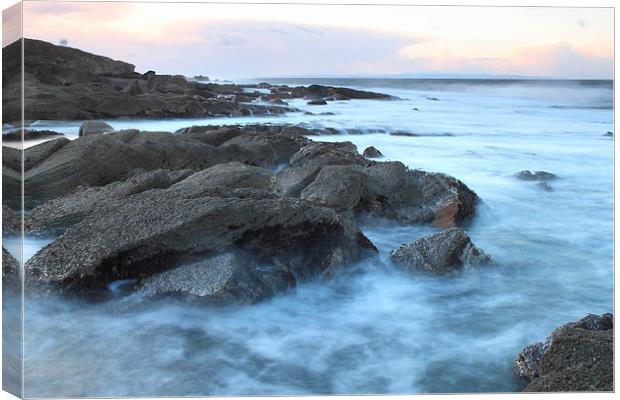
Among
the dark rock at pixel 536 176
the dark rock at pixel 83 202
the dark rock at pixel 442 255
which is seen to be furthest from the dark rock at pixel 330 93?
the dark rock at pixel 83 202

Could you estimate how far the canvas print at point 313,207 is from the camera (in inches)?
117

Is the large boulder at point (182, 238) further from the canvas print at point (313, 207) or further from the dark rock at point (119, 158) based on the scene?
the dark rock at point (119, 158)

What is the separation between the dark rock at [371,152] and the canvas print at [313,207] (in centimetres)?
2

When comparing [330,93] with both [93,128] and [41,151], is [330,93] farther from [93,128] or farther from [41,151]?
[41,151]

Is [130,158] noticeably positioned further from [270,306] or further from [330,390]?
[330,390]

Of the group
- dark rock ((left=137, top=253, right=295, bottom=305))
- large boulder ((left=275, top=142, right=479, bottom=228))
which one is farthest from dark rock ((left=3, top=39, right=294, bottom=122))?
dark rock ((left=137, top=253, right=295, bottom=305))

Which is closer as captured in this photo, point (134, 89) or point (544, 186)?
point (134, 89)

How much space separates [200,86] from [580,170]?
2255 millimetres

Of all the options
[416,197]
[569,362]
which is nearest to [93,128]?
A: [416,197]

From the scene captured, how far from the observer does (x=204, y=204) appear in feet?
11.9

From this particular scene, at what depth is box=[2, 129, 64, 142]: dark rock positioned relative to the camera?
2941 millimetres

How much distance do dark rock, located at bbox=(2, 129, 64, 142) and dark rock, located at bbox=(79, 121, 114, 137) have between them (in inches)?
11.8

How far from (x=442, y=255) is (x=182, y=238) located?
1394 mm

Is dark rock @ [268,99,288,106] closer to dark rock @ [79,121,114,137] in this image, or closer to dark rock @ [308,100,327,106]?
dark rock @ [308,100,327,106]
